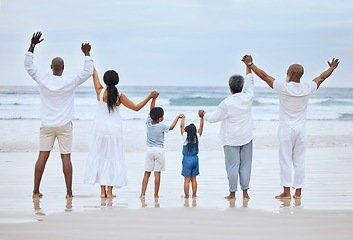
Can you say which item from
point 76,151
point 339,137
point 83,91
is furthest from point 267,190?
point 83,91

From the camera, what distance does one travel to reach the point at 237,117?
19.7 feet

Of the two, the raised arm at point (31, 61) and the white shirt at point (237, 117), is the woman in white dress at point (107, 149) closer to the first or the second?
the raised arm at point (31, 61)

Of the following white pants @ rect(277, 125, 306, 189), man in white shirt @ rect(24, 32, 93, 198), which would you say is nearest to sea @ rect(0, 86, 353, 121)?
man in white shirt @ rect(24, 32, 93, 198)

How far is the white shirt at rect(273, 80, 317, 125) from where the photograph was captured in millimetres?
6027

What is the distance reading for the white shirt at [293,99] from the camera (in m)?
6.03

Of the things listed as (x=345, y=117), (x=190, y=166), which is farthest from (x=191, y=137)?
(x=345, y=117)

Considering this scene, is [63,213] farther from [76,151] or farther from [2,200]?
[76,151]

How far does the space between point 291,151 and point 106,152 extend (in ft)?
7.04

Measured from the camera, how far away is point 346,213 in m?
5.12

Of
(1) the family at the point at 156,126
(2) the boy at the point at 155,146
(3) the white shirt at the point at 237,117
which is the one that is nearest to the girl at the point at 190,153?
(1) the family at the point at 156,126

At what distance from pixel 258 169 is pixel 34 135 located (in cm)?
791

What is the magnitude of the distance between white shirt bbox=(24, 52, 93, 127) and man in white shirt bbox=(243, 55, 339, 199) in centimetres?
190

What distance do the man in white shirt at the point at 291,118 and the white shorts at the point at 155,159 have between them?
1394mm

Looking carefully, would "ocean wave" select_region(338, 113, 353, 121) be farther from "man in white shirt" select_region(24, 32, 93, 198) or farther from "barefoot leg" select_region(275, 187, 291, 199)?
"man in white shirt" select_region(24, 32, 93, 198)
